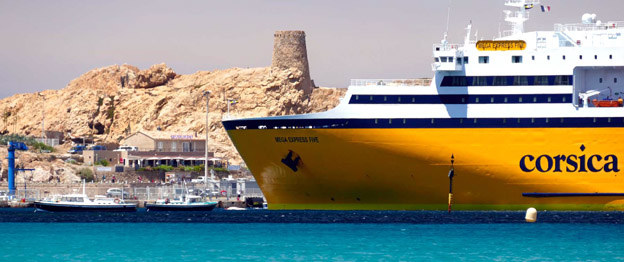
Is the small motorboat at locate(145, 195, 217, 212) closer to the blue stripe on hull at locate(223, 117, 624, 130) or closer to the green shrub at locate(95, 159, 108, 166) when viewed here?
the blue stripe on hull at locate(223, 117, 624, 130)

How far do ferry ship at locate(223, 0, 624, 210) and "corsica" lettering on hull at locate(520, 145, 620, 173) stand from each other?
0.18 feet

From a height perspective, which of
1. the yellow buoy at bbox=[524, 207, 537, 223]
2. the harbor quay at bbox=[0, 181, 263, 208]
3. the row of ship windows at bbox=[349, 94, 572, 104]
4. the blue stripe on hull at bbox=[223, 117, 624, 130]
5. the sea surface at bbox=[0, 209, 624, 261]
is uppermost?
the row of ship windows at bbox=[349, 94, 572, 104]

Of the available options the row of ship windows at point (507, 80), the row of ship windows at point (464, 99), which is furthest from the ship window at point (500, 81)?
the row of ship windows at point (464, 99)

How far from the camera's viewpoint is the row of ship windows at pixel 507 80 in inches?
2501

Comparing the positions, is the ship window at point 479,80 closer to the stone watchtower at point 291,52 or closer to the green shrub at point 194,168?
the green shrub at point 194,168

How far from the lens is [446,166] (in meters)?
62.7

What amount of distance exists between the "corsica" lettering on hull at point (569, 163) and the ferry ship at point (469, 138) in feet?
0.18

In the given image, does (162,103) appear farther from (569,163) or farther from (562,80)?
(569,163)

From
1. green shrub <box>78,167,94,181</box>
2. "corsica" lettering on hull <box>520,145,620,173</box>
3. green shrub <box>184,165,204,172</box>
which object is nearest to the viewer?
"corsica" lettering on hull <box>520,145,620,173</box>

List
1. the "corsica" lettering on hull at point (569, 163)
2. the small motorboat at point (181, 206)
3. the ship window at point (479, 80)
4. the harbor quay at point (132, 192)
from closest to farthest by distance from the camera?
the "corsica" lettering on hull at point (569, 163)
the ship window at point (479, 80)
the small motorboat at point (181, 206)
the harbor quay at point (132, 192)

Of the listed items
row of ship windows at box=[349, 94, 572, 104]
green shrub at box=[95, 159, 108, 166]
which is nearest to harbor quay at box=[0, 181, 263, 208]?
green shrub at box=[95, 159, 108, 166]

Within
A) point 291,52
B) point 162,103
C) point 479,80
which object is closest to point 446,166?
point 479,80

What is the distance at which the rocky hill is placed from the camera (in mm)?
153125

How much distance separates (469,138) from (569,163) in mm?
5640
